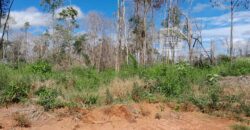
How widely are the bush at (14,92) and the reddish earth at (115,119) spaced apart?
320 mm

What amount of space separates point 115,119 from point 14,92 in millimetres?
2994

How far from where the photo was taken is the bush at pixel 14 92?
9898 millimetres

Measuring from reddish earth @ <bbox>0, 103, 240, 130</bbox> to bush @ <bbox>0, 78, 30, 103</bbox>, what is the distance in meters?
0.32

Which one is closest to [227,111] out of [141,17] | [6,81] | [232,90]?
[232,90]

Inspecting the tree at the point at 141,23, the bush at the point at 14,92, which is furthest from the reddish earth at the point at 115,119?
the tree at the point at 141,23

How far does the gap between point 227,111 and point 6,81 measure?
233 inches

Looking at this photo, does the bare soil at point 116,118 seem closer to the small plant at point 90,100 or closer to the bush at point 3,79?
the small plant at point 90,100

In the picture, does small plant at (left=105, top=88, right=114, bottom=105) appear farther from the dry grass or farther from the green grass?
the dry grass

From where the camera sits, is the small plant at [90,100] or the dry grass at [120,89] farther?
the dry grass at [120,89]

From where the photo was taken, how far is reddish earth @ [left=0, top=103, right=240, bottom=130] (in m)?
8.50

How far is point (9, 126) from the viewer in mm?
8477

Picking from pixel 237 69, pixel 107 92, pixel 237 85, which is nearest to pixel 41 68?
pixel 107 92

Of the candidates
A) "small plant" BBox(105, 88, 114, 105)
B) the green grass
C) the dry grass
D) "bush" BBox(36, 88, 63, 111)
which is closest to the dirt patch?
the green grass

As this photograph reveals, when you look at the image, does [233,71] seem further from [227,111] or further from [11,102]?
[11,102]
